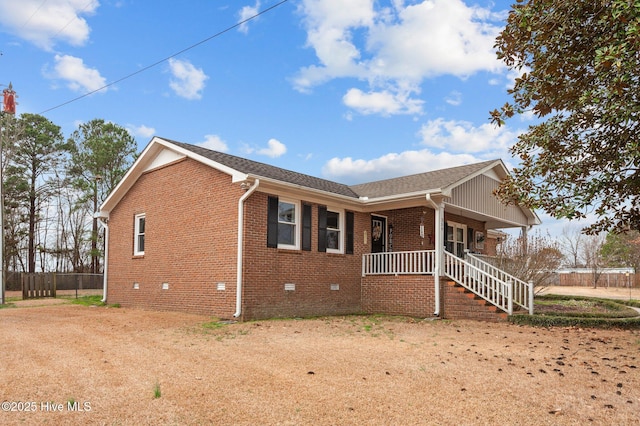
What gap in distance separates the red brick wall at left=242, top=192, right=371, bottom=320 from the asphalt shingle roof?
1.07 m

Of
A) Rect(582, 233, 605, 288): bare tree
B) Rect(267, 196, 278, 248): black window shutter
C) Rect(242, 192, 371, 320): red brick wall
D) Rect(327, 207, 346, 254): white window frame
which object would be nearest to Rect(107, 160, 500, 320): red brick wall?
Rect(242, 192, 371, 320): red brick wall

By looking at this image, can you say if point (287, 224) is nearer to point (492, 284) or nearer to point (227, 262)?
point (227, 262)

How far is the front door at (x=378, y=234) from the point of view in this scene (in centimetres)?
1593

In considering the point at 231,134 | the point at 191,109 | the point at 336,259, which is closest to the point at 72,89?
the point at 191,109

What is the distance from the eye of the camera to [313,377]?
5.94 metres

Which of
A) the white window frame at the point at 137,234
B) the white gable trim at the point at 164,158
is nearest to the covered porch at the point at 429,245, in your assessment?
the white gable trim at the point at 164,158

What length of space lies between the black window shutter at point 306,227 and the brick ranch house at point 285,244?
0.03 metres

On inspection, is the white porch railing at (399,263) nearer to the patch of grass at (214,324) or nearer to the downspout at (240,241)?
the downspout at (240,241)

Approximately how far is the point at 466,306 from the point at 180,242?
8197mm

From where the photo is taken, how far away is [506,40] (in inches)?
311

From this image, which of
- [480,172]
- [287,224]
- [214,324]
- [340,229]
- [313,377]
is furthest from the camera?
[480,172]

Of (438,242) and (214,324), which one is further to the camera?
Result: (438,242)

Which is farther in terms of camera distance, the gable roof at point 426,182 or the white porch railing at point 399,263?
the gable roof at point 426,182

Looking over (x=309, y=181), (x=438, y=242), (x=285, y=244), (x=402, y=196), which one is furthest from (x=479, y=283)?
(x=309, y=181)
